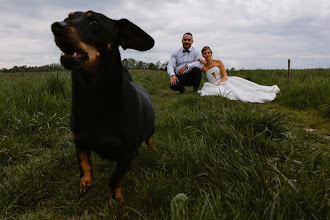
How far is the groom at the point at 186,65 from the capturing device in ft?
28.8

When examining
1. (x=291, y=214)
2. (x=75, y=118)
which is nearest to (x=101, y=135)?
(x=75, y=118)

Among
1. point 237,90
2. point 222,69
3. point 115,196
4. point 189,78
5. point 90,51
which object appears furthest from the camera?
point 222,69

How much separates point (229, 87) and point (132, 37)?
21.7 feet

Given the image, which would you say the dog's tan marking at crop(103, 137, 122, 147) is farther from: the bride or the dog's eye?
the bride

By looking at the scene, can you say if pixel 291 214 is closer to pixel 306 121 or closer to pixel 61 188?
pixel 61 188

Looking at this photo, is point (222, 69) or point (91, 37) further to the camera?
point (222, 69)

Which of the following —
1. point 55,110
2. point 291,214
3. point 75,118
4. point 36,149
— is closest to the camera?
point 291,214

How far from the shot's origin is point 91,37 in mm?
1686

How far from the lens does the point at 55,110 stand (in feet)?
13.7

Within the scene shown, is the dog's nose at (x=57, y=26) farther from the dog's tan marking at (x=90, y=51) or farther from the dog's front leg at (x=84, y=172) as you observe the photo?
the dog's front leg at (x=84, y=172)

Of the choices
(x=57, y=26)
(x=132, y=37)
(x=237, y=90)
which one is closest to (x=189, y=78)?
(x=237, y=90)

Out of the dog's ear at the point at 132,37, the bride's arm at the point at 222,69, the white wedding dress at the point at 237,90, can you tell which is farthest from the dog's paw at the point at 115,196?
the bride's arm at the point at 222,69

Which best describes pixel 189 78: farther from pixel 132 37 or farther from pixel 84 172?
pixel 84 172

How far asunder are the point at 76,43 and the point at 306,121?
14.2ft
